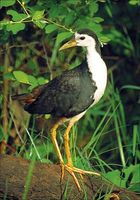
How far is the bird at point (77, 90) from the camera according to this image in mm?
5188

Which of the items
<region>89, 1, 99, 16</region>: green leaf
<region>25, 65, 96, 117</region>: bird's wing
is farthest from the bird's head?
<region>89, 1, 99, 16</region>: green leaf

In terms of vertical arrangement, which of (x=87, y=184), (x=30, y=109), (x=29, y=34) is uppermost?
(x=29, y=34)

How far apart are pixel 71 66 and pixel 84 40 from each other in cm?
191

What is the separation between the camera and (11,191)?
16.0ft

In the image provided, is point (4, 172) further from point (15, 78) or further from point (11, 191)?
point (15, 78)

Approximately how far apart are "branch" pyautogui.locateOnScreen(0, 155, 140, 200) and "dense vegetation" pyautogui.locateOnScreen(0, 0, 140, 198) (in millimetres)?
382

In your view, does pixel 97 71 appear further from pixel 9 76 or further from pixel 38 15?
pixel 9 76

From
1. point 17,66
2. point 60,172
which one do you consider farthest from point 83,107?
point 17,66

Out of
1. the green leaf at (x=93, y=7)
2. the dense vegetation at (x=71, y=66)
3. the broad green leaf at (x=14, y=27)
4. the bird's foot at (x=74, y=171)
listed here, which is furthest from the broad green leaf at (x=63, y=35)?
the bird's foot at (x=74, y=171)

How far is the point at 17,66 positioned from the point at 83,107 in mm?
1927

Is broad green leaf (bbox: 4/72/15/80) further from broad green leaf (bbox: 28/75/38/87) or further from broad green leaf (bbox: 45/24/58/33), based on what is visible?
broad green leaf (bbox: 45/24/58/33)

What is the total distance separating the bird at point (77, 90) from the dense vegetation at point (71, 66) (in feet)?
0.95

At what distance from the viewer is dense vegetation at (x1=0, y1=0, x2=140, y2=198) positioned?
18.8 ft

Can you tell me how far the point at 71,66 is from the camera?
7.21 metres
